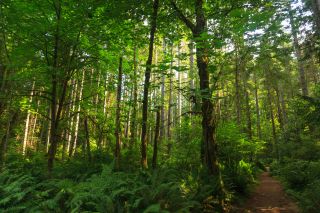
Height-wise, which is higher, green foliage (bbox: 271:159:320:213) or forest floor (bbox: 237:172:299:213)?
green foliage (bbox: 271:159:320:213)

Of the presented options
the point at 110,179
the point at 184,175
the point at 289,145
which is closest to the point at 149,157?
the point at 184,175

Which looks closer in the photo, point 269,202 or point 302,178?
point 269,202

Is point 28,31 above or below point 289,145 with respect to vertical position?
above

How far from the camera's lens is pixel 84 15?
6.41 m

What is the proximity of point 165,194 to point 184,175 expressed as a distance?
6.74 feet

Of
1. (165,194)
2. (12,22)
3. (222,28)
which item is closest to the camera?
(165,194)

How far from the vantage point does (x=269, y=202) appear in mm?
8727

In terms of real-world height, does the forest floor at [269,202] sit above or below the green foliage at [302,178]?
below

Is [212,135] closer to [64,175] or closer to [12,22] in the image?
[64,175]

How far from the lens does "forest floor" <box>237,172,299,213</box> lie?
777cm

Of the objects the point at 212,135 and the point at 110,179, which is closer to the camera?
the point at 110,179

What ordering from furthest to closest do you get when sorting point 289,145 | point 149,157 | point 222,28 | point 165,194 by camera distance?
point 289,145 → point 149,157 → point 222,28 → point 165,194

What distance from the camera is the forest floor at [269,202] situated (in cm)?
777

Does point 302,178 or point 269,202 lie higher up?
point 302,178
